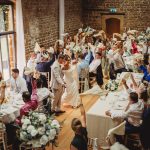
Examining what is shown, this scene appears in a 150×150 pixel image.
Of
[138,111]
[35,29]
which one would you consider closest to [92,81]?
[35,29]

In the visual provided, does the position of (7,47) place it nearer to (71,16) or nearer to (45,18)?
(45,18)

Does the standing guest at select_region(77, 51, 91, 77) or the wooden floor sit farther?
the standing guest at select_region(77, 51, 91, 77)

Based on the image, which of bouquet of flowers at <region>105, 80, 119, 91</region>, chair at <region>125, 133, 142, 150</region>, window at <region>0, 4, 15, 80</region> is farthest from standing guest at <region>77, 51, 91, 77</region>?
chair at <region>125, 133, 142, 150</region>

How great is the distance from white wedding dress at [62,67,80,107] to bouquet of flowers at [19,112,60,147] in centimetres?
287

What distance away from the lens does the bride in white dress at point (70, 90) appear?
726 centimetres

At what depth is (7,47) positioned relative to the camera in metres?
8.62

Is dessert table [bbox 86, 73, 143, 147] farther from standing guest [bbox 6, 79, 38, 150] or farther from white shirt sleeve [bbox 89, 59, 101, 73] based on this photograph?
white shirt sleeve [bbox 89, 59, 101, 73]

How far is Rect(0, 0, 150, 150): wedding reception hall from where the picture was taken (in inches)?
191

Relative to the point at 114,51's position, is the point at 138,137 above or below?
below

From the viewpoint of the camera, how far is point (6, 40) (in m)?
8.55

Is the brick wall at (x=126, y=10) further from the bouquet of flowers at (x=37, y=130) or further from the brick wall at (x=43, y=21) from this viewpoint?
the bouquet of flowers at (x=37, y=130)

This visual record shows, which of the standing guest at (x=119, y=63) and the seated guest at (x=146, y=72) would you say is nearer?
the seated guest at (x=146, y=72)

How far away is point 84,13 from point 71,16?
60.5 inches

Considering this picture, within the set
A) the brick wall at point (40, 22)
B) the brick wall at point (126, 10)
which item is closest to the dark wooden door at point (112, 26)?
the brick wall at point (126, 10)
